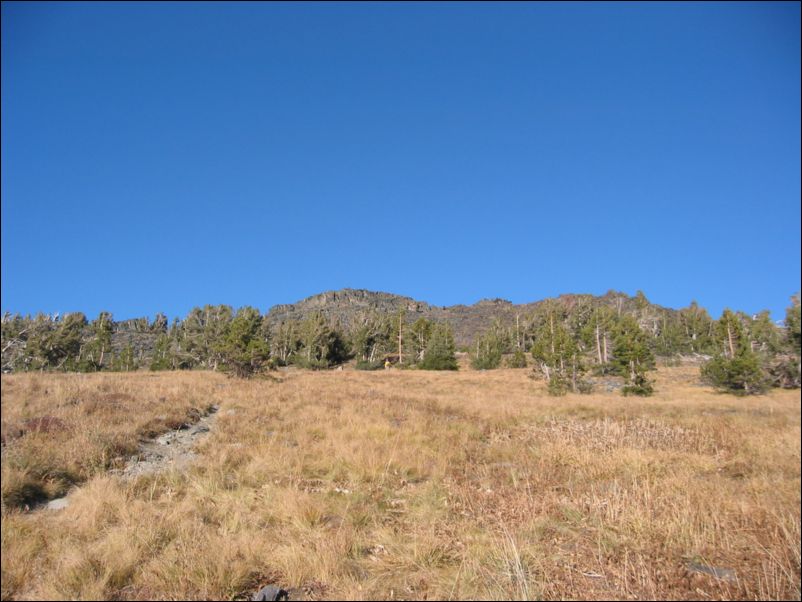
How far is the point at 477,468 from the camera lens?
729 cm

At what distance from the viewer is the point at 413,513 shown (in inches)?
211

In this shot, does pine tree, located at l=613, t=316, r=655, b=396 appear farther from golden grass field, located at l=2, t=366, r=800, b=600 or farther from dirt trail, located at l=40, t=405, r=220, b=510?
dirt trail, located at l=40, t=405, r=220, b=510

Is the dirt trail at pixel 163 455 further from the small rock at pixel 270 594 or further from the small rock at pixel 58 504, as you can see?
the small rock at pixel 270 594

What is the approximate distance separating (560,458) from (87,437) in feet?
24.3

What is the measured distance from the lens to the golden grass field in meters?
3.03

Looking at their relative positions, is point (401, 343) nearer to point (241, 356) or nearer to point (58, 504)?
point (241, 356)

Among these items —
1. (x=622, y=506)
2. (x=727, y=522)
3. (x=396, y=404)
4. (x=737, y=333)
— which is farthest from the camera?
(x=396, y=404)

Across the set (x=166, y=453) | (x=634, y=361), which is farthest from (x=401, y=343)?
(x=166, y=453)

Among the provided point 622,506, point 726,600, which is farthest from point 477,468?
point 726,600

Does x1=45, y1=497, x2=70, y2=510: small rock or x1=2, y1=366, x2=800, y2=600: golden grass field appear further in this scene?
x1=45, y1=497, x2=70, y2=510: small rock

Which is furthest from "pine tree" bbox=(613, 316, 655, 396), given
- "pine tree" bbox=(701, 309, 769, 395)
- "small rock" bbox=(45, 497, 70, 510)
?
"small rock" bbox=(45, 497, 70, 510)

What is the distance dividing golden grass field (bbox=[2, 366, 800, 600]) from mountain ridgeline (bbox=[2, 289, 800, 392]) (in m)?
0.23

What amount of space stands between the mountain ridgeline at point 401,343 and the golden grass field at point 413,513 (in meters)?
0.23

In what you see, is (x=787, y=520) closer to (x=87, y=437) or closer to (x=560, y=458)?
(x=560, y=458)
